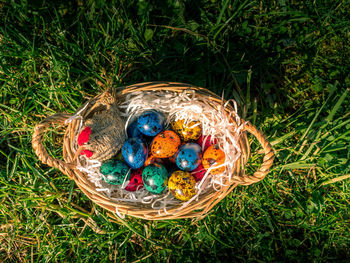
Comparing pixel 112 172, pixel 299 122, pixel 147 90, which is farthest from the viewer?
pixel 299 122

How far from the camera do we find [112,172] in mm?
1765

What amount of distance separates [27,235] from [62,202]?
16.9 inches

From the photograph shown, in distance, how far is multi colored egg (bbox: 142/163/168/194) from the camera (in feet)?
5.77

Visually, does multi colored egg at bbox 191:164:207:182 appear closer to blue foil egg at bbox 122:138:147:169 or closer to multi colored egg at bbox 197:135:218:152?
multi colored egg at bbox 197:135:218:152

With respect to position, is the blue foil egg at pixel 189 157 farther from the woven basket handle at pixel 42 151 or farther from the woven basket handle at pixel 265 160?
the woven basket handle at pixel 42 151

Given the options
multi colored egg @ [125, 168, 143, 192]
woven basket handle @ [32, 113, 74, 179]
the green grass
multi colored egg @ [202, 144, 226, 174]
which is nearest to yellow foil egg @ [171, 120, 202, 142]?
multi colored egg @ [202, 144, 226, 174]

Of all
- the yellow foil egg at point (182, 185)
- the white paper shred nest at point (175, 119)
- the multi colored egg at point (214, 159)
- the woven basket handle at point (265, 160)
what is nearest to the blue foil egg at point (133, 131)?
the white paper shred nest at point (175, 119)

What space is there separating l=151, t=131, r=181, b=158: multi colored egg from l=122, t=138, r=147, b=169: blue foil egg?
83 millimetres

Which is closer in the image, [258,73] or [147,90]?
[147,90]

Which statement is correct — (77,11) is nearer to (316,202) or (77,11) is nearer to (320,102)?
(320,102)

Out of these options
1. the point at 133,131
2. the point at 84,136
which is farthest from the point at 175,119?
the point at 84,136

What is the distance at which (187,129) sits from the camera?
1.90m

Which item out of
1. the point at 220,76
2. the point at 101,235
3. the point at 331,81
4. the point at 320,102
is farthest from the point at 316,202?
the point at 101,235

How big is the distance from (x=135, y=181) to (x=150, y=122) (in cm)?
46
